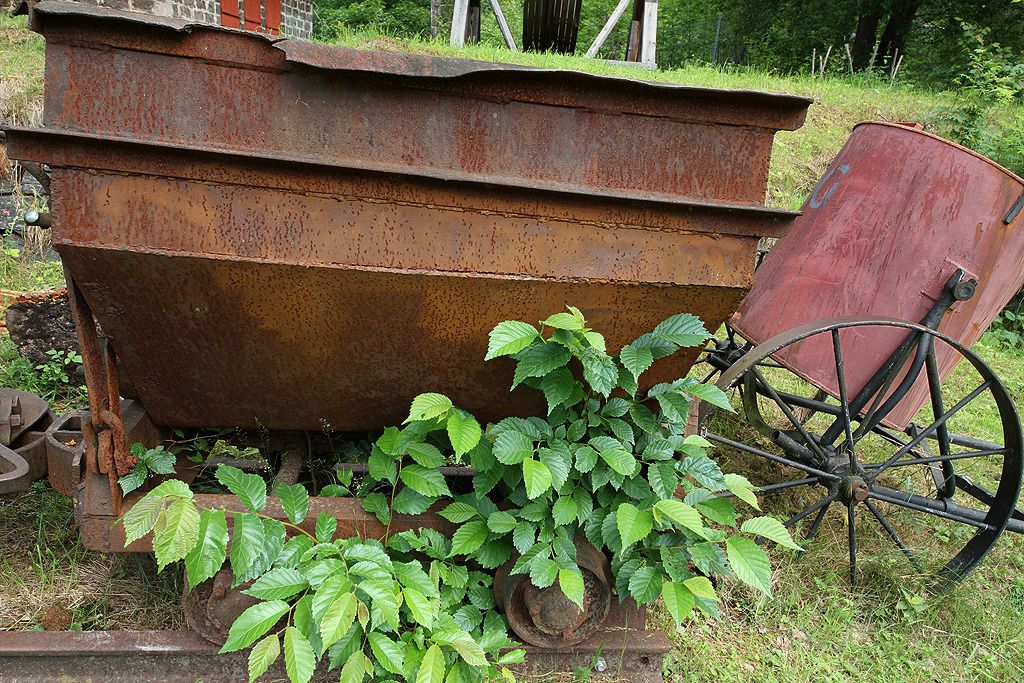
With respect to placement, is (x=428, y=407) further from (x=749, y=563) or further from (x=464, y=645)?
(x=749, y=563)

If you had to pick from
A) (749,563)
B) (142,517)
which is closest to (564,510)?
(749,563)

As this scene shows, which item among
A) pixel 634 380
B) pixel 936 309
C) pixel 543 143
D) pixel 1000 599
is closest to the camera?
pixel 543 143

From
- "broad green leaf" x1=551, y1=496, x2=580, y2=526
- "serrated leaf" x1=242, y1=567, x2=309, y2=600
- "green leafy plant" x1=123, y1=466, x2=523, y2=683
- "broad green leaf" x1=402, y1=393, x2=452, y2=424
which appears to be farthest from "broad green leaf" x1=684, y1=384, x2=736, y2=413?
"serrated leaf" x1=242, y1=567, x2=309, y2=600

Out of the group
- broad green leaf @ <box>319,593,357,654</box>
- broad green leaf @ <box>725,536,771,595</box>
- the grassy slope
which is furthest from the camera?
the grassy slope

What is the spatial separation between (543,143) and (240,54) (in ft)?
2.78

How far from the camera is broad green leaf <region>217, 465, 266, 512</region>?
6.70 feet

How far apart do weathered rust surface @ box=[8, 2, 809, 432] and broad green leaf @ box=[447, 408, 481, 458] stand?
8.7 inches

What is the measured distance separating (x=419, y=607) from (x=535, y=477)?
0.49 meters

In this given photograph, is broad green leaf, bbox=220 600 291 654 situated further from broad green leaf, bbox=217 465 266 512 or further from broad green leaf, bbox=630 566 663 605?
broad green leaf, bbox=630 566 663 605

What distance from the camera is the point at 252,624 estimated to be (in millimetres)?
1800

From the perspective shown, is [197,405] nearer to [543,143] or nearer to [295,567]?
[295,567]

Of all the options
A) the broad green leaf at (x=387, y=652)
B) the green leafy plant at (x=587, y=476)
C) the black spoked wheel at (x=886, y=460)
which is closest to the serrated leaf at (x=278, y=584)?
the broad green leaf at (x=387, y=652)

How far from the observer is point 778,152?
7562mm

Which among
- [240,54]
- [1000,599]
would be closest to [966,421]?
[1000,599]
